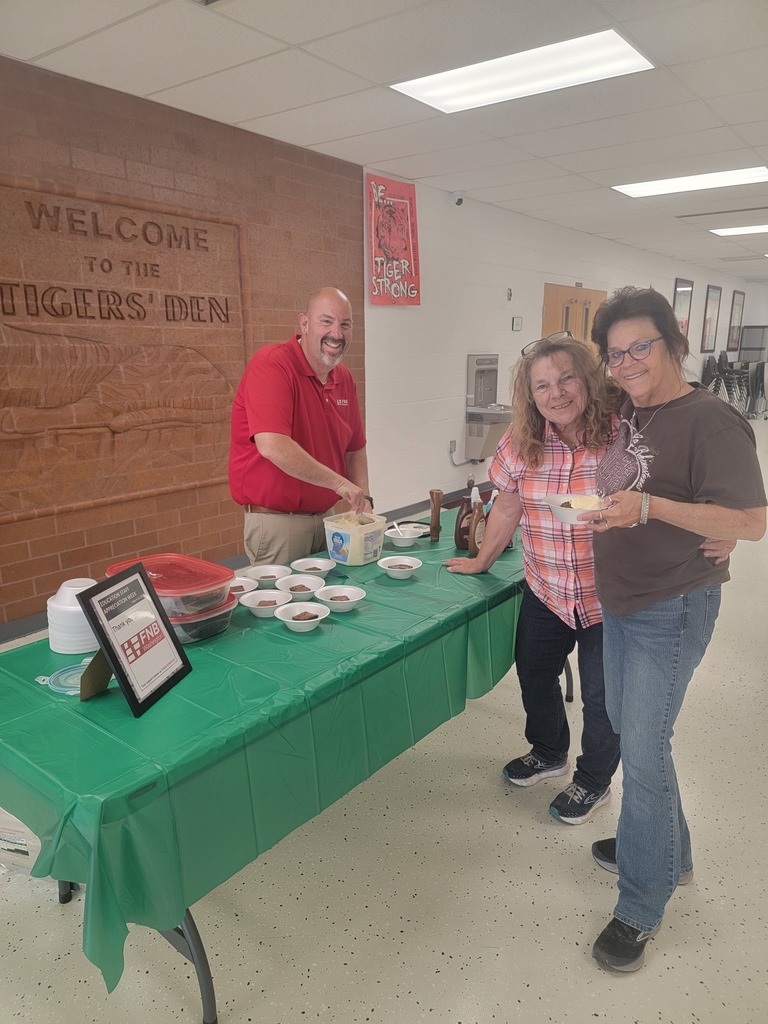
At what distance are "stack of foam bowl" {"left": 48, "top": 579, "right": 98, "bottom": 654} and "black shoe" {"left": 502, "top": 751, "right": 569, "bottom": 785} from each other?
149 cm

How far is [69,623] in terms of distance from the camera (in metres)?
1.56

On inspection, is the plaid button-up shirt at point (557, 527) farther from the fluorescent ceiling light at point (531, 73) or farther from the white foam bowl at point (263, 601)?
the fluorescent ceiling light at point (531, 73)

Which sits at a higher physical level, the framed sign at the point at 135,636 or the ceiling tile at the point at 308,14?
the ceiling tile at the point at 308,14

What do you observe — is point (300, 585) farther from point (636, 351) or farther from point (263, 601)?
point (636, 351)

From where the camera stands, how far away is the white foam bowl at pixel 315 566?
2148 mm

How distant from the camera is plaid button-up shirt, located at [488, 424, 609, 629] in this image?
5.93 feet

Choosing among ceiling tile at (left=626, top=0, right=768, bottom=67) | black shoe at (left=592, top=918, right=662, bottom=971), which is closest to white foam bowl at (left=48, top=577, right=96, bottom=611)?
black shoe at (left=592, top=918, right=662, bottom=971)

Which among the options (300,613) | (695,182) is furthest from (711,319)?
(300,613)

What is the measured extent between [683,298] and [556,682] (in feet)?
37.6

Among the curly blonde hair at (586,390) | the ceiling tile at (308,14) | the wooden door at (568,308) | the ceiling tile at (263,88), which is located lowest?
the curly blonde hair at (586,390)

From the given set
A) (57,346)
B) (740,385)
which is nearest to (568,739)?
(57,346)

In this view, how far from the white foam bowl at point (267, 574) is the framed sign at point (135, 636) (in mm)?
552

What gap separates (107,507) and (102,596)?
8.28 ft

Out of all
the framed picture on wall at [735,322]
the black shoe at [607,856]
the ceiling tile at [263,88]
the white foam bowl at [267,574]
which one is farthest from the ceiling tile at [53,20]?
the framed picture on wall at [735,322]
